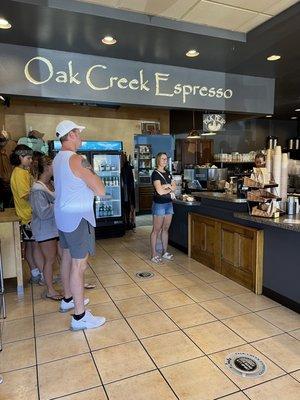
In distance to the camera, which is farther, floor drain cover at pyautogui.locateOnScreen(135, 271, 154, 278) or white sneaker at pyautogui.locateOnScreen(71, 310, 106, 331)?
floor drain cover at pyautogui.locateOnScreen(135, 271, 154, 278)

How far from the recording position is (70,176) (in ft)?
7.98

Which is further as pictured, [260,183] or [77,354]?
[260,183]

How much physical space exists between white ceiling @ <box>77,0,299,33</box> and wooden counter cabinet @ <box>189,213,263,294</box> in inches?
84.1

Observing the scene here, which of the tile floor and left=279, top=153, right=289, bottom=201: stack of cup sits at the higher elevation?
left=279, top=153, right=289, bottom=201: stack of cup

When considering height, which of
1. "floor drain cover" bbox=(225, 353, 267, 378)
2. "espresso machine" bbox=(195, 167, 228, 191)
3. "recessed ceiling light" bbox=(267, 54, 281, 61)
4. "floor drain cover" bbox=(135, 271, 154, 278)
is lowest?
"floor drain cover" bbox=(135, 271, 154, 278)

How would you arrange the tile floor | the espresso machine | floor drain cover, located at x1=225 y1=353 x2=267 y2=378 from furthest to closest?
the espresso machine → floor drain cover, located at x1=225 y1=353 x2=267 y2=378 → the tile floor

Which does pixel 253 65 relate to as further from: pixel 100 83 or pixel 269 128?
pixel 269 128

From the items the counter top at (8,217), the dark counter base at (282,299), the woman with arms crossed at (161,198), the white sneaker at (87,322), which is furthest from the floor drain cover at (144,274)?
the counter top at (8,217)

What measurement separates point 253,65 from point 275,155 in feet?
4.51

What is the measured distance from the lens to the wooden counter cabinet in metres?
3.32

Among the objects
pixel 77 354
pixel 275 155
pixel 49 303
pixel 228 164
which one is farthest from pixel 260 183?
pixel 228 164

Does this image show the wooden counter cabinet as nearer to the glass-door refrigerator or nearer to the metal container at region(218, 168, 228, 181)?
the glass-door refrigerator

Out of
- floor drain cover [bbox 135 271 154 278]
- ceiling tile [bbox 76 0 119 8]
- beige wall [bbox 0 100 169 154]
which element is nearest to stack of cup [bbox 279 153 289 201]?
floor drain cover [bbox 135 271 154 278]

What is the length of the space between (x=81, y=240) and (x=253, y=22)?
267cm
